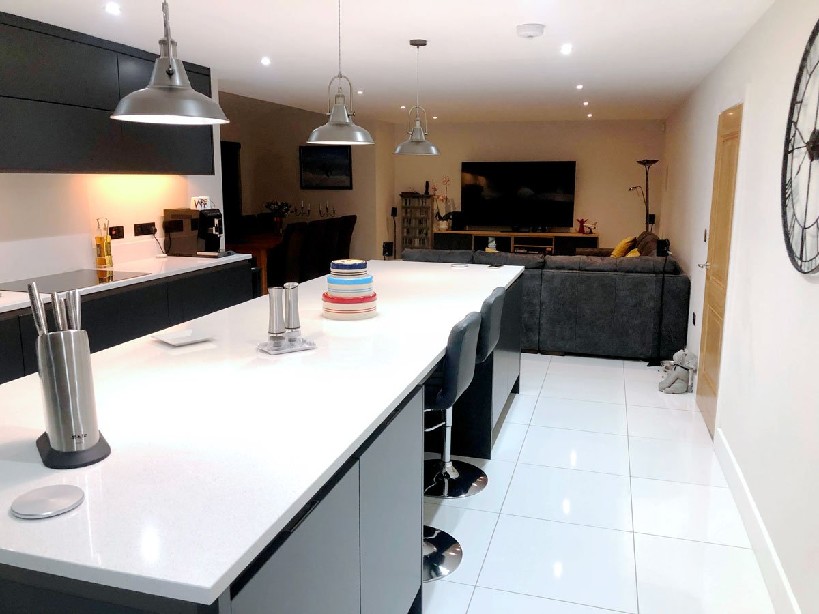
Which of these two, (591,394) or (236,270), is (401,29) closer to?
(236,270)

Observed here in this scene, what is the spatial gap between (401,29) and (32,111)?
215cm

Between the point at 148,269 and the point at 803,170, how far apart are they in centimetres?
380

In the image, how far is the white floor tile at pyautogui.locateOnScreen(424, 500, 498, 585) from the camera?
2.47m

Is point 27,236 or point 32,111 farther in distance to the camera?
point 27,236

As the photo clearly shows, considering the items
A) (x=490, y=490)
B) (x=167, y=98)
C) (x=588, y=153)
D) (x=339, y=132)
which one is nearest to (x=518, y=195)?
(x=588, y=153)

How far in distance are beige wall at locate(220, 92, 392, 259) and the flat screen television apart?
1.43 meters

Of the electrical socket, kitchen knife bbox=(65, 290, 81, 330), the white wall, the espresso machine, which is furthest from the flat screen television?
kitchen knife bbox=(65, 290, 81, 330)

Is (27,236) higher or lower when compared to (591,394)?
higher

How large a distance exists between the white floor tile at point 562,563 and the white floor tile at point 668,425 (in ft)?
4.12

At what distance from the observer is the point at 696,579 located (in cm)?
242

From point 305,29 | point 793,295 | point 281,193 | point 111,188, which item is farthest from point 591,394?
point 281,193

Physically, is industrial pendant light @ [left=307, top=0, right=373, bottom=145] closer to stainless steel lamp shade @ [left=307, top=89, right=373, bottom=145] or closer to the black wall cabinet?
stainless steel lamp shade @ [left=307, top=89, right=373, bottom=145]

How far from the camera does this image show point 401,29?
3672 millimetres

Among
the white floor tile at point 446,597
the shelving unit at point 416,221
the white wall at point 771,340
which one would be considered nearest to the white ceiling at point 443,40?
the white wall at point 771,340
